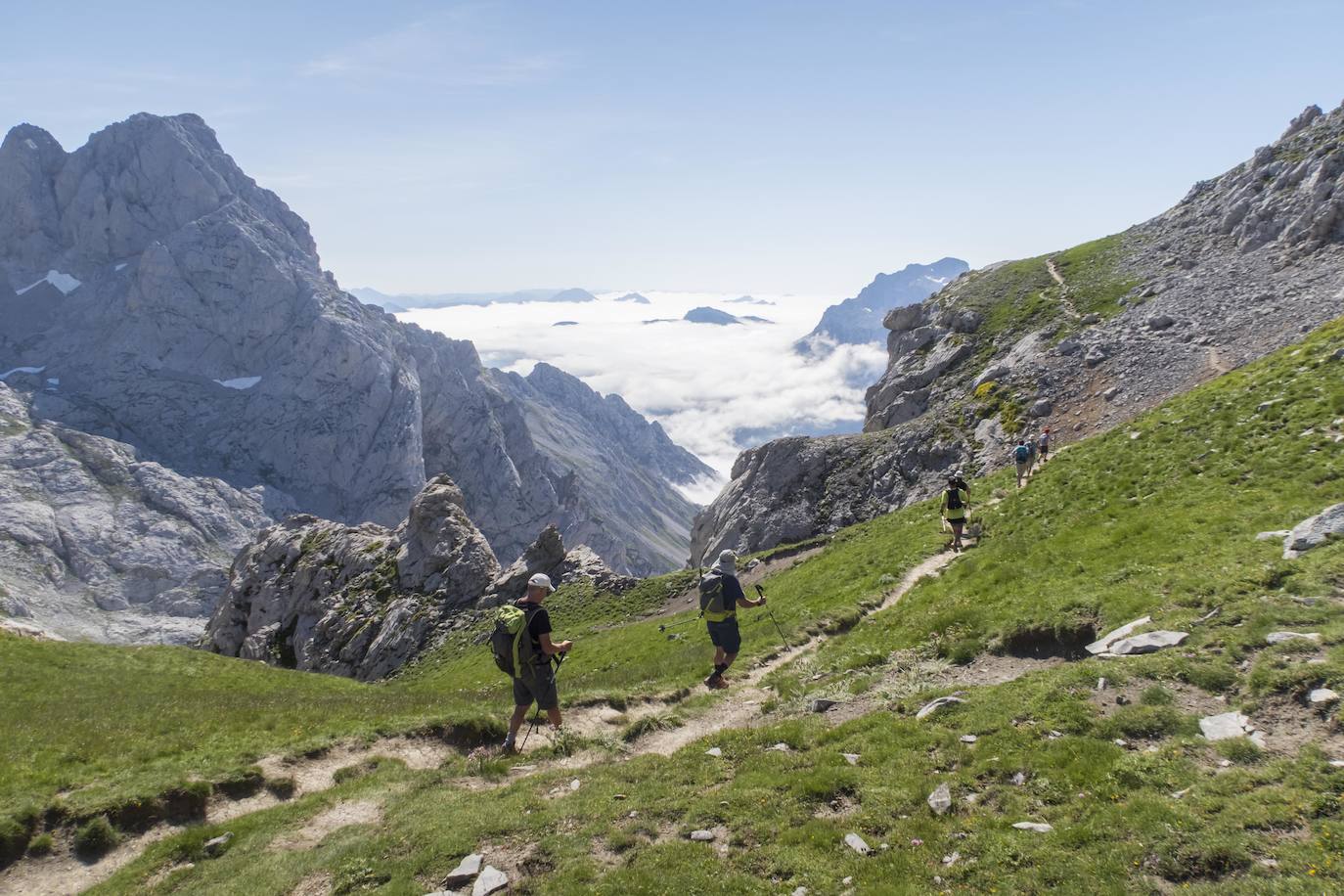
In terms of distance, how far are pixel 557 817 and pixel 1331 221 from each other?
268 ft

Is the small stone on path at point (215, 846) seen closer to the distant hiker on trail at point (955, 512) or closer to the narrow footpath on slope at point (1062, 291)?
the distant hiker on trail at point (955, 512)

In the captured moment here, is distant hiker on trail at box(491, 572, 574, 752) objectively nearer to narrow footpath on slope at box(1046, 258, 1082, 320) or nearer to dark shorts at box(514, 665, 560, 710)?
dark shorts at box(514, 665, 560, 710)

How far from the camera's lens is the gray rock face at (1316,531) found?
1798 centimetres

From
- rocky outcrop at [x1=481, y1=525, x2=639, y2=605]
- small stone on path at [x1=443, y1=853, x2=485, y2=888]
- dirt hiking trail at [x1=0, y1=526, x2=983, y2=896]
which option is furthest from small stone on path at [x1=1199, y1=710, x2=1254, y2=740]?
rocky outcrop at [x1=481, y1=525, x2=639, y2=605]

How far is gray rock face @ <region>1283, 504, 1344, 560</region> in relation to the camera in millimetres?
17984

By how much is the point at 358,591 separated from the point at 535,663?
62064 millimetres

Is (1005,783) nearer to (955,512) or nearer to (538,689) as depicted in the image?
(538,689)

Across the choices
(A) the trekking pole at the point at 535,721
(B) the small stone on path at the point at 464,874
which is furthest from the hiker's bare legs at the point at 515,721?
(B) the small stone on path at the point at 464,874

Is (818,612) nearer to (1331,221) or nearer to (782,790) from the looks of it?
(782,790)

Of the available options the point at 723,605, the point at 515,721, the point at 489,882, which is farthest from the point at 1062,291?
the point at 489,882

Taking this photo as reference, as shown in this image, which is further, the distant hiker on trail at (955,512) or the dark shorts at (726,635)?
the distant hiker on trail at (955,512)

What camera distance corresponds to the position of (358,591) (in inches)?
2879

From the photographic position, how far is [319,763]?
19.7 metres

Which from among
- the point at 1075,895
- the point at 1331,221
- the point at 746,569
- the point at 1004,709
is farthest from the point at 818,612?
the point at 1331,221
